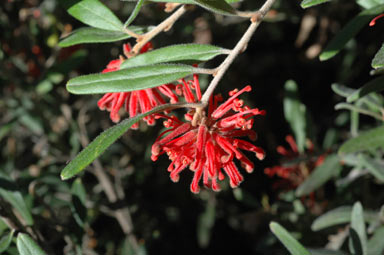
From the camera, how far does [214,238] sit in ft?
10.2

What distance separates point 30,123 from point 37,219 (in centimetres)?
102

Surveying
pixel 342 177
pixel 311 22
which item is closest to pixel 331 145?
pixel 342 177

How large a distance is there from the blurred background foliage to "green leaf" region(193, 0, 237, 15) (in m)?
0.92

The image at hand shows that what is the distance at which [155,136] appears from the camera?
2.60 m

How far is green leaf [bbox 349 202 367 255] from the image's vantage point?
1491 millimetres

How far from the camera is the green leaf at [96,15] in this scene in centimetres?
133

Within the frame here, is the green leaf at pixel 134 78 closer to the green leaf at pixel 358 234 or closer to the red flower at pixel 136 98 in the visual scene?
the red flower at pixel 136 98

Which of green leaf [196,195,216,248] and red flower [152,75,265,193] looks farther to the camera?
green leaf [196,195,216,248]

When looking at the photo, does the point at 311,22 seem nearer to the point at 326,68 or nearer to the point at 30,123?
the point at 326,68

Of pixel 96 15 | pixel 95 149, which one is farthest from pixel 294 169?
pixel 95 149

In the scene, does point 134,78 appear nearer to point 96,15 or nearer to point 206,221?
point 96,15

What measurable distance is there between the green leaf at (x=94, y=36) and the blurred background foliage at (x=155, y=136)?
2.10 ft

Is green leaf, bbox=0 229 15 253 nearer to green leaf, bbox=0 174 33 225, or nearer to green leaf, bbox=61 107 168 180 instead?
green leaf, bbox=0 174 33 225

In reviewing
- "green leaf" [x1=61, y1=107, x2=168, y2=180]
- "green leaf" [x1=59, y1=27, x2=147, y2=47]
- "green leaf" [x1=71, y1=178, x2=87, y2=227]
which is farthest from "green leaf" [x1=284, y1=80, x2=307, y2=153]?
"green leaf" [x1=61, y1=107, x2=168, y2=180]
